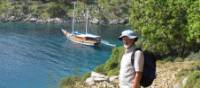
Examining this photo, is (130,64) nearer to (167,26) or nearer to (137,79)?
(137,79)

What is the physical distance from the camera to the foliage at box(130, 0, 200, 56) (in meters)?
43.4

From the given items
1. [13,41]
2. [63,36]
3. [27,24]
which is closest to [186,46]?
[13,41]

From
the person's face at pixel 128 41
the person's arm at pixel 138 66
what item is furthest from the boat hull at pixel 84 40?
the person's arm at pixel 138 66

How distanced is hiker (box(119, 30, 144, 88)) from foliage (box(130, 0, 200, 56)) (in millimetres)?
31420

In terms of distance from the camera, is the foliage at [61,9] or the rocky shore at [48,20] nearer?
the rocky shore at [48,20]

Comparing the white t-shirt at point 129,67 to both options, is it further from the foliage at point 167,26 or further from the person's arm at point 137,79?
the foliage at point 167,26

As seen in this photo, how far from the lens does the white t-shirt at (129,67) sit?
11.2 metres

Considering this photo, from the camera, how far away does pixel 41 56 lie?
260 feet

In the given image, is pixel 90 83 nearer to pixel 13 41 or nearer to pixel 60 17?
pixel 13 41

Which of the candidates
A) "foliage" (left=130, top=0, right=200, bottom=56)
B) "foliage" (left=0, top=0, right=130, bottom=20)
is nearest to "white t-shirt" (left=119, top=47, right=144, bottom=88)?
"foliage" (left=130, top=0, right=200, bottom=56)

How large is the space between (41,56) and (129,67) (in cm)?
6840

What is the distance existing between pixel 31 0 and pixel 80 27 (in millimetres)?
24339

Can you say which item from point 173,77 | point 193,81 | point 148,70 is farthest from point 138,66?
point 173,77

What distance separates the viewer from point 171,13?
43.9 metres
